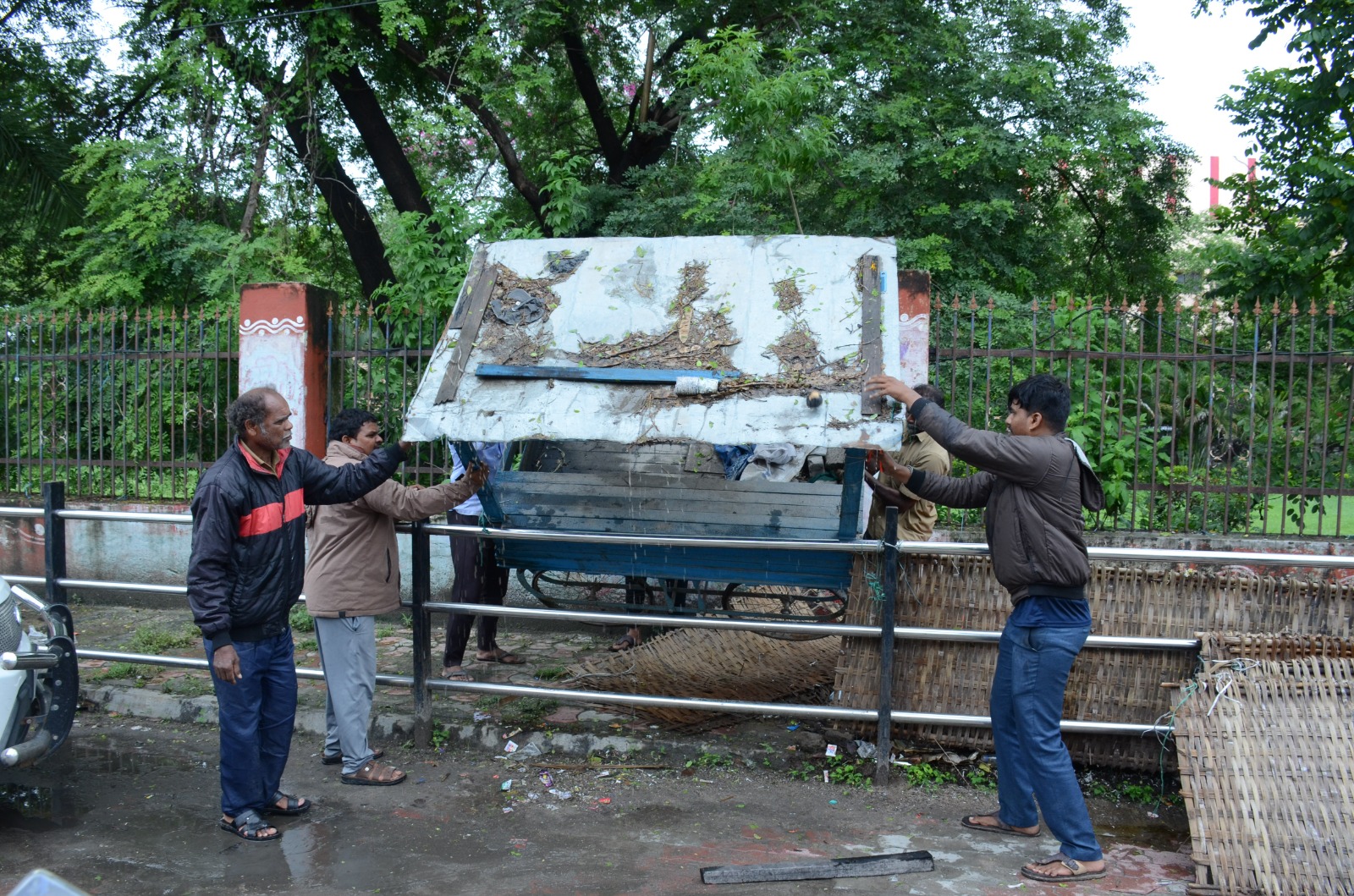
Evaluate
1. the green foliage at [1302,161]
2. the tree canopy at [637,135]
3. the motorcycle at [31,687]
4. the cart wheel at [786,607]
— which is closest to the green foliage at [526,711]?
the cart wheel at [786,607]

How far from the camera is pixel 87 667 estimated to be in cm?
593

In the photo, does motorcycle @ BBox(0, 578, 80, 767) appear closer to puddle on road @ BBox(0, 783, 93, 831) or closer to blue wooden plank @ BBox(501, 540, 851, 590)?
puddle on road @ BBox(0, 783, 93, 831)

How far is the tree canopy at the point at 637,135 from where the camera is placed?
365 inches

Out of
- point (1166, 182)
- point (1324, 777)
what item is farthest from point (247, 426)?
point (1166, 182)

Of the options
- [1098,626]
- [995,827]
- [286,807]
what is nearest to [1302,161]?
[1098,626]

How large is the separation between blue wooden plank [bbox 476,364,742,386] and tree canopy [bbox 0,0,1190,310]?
4272mm

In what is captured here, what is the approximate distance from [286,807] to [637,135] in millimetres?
9578

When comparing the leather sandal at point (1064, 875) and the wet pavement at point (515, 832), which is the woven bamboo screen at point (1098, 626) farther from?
the leather sandal at point (1064, 875)

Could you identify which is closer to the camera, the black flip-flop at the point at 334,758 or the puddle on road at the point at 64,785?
the puddle on road at the point at 64,785

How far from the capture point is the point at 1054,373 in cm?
661

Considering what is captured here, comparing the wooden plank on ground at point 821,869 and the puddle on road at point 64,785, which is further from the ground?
the wooden plank on ground at point 821,869

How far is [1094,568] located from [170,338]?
687 centimetres

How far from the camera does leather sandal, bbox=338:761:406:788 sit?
13.7 feet

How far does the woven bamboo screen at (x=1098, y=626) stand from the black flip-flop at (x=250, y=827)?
2.27m
